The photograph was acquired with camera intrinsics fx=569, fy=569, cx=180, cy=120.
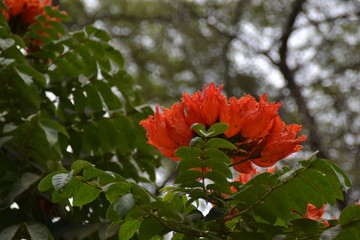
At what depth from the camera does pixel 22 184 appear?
1.93 metres

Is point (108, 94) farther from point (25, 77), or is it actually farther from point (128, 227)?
point (128, 227)

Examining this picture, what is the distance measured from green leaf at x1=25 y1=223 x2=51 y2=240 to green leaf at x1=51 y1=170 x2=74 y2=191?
527 millimetres

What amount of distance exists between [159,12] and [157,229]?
19.9 feet

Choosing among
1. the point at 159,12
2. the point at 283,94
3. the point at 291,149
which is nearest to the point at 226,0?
the point at 159,12

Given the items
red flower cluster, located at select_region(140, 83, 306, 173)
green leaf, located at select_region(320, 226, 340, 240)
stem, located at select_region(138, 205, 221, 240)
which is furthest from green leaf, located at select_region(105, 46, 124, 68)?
green leaf, located at select_region(320, 226, 340, 240)

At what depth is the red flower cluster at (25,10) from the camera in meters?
2.64

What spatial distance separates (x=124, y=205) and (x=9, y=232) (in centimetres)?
76

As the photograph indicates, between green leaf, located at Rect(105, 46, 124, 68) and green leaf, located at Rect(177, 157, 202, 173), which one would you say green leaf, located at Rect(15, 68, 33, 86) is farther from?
green leaf, located at Rect(177, 157, 202, 173)

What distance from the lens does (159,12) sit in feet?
23.7

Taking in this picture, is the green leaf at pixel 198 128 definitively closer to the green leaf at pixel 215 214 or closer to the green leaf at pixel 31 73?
the green leaf at pixel 215 214

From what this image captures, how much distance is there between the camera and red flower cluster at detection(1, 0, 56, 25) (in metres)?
2.64

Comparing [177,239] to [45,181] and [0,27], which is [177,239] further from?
[0,27]

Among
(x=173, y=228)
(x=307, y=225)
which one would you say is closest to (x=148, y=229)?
(x=173, y=228)

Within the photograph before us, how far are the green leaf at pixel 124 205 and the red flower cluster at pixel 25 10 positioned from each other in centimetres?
167
